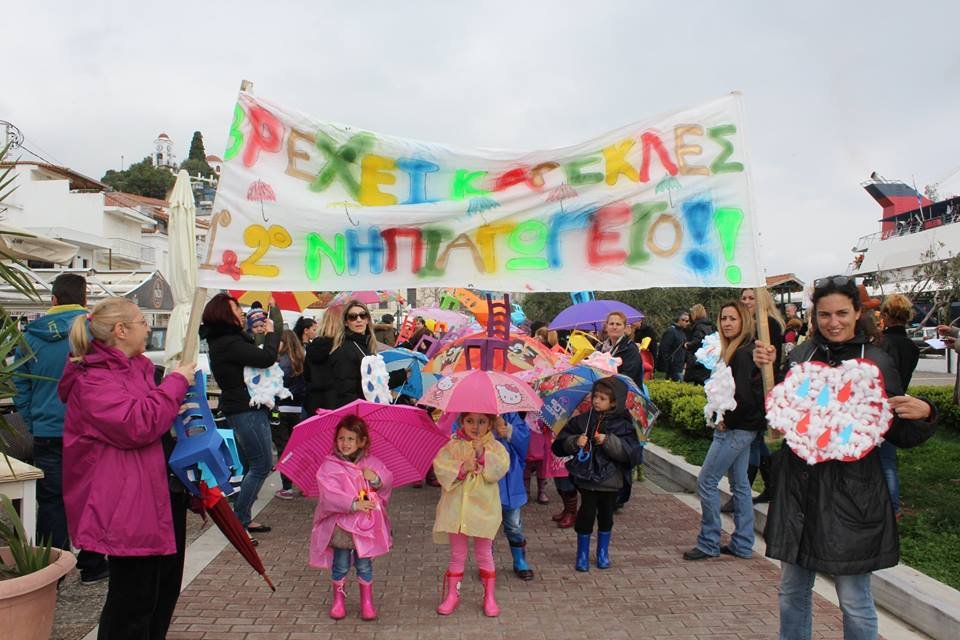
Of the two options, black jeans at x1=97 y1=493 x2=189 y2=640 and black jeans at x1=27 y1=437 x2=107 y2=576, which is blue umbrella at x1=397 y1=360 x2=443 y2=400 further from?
black jeans at x1=97 y1=493 x2=189 y2=640

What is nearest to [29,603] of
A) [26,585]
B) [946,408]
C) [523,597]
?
[26,585]

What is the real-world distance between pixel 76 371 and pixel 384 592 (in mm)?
2576

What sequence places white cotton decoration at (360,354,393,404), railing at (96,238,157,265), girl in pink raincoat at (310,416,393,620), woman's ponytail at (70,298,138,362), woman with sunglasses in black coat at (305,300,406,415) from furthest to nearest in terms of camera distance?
1. railing at (96,238,157,265)
2. woman with sunglasses in black coat at (305,300,406,415)
3. white cotton decoration at (360,354,393,404)
4. girl in pink raincoat at (310,416,393,620)
5. woman's ponytail at (70,298,138,362)

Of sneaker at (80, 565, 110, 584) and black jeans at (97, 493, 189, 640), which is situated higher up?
black jeans at (97, 493, 189, 640)

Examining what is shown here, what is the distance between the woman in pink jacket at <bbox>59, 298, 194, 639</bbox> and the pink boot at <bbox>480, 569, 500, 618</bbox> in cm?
197

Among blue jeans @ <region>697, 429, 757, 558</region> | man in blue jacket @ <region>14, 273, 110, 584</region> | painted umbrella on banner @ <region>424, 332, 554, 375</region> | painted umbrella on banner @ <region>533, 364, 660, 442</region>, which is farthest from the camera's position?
painted umbrella on banner @ <region>533, 364, 660, 442</region>

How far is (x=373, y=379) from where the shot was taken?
6137 mm

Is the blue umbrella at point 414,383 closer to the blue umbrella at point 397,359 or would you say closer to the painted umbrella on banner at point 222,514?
the blue umbrella at point 397,359

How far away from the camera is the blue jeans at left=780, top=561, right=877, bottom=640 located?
326 cm

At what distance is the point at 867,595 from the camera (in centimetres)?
329

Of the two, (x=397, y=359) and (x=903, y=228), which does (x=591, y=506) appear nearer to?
(x=397, y=359)

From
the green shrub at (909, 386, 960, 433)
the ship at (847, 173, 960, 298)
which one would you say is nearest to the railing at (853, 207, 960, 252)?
the ship at (847, 173, 960, 298)

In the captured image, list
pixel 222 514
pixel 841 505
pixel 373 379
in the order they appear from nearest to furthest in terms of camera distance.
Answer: pixel 841 505 → pixel 222 514 → pixel 373 379

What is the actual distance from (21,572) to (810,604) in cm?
371
